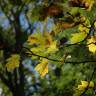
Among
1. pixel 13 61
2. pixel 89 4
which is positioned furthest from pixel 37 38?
pixel 89 4

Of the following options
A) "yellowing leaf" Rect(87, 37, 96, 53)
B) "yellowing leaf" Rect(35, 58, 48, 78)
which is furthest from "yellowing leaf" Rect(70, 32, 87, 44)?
"yellowing leaf" Rect(35, 58, 48, 78)

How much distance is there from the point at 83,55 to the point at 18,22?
11139mm

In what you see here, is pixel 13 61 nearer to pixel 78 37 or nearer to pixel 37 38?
pixel 37 38

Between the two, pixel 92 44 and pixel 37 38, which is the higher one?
pixel 37 38

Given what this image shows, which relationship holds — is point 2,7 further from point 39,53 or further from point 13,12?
point 39,53

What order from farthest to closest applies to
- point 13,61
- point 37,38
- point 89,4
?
point 89,4
point 13,61
point 37,38

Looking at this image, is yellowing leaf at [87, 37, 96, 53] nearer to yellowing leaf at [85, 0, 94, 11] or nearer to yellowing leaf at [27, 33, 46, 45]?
yellowing leaf at [85, 0, 94, 11]

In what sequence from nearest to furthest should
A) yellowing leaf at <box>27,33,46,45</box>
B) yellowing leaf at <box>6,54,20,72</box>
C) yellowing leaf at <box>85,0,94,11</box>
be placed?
1. yellowing leaf at <box>27,33,46,45</box>
2. yellowing leaf at <box>6,54,20,72</box>
3. yellowing leaf at <box>85,0,94,11</box>

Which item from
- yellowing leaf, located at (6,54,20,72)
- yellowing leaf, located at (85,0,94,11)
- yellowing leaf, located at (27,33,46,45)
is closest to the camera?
yellowing leaf, located at (27,33,46,45)

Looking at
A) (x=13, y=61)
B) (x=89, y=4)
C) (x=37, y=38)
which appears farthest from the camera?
(x=89, y=4)

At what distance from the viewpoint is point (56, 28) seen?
232 cm

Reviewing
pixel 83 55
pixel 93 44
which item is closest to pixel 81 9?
pixel 93 44

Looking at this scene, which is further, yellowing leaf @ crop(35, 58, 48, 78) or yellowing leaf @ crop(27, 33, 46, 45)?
yellowing leaf @ crop(35, 58, 48, 78)

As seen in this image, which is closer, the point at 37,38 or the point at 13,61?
the point at 37,38
